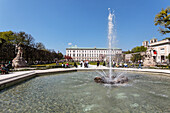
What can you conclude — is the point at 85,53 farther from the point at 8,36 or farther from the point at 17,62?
the point at 17,62

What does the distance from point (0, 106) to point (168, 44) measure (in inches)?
2101

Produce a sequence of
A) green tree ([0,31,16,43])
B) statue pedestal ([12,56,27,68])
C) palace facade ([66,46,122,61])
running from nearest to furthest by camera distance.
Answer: statue pedestal ([12,56,27,68])
green tree ([0,31,16,43])
palace facade ([66,46,122,61])

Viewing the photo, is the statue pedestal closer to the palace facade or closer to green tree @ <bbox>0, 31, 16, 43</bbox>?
green tree @ <bbox>0, 31, 16, 43</bbox>

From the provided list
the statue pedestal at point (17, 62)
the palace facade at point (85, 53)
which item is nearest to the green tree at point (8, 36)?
the statue pedestal at point (17, 62)

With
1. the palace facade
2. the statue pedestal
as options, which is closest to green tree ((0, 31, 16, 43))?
the statue pedestal

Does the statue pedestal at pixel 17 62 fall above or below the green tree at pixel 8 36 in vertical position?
below

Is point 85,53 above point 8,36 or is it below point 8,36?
below

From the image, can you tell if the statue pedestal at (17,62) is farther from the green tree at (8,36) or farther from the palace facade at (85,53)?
the palace facade at (85,53)

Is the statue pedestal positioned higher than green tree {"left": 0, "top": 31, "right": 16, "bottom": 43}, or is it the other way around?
green tree {"left": 0, "top": 31, "right": 16, "bottom": 43}

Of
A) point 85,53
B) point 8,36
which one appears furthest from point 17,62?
A: point 85,53

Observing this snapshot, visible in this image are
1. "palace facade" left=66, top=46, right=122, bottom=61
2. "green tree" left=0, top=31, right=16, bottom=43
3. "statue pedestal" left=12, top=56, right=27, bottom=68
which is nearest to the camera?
"statue pedestal" left=12, top=56, right=27, bottom=68

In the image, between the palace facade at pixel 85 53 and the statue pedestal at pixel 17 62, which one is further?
the palace facade at pixel 85 53

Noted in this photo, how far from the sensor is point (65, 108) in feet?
12.1

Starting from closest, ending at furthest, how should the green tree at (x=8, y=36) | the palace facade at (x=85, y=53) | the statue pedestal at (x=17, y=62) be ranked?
the statue pedestal at (x=17, y=62) → the green tree at (x=8, y=36) → the palace facade at (x=85, y=53)
